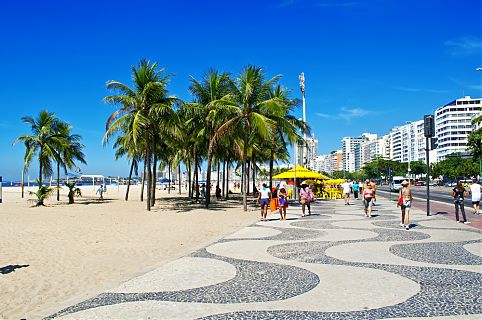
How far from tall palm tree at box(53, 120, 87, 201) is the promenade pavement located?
21.9 metres

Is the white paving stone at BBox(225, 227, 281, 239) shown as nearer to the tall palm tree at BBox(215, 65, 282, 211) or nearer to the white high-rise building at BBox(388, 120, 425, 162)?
the tall palm tree at BBox(215, 65, 282, 211)

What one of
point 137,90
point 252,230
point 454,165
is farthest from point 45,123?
point 454,165

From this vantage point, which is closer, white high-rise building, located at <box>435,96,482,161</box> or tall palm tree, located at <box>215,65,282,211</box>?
tall palm tree, located at <box>215,65,282,211</box>

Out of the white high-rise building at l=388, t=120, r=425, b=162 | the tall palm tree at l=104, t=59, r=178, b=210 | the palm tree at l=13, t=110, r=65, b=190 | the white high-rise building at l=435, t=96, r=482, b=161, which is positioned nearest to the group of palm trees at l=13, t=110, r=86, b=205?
the palm tree at l=13, t=110, r=65, b=190

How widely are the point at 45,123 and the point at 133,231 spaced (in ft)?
59.0

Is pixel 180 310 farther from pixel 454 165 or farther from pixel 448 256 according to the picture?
pixel 454 165

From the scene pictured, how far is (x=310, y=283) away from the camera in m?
6.04

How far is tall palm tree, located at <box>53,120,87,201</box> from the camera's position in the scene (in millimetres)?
28078

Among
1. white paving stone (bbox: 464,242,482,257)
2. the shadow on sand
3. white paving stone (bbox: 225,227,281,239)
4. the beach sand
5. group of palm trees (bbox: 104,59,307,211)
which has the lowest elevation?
the beach sand

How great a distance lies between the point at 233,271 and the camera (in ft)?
22.8

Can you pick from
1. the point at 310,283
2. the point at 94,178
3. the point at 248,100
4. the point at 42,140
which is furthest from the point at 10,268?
the point at 94,178

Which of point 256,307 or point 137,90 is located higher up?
point 137,90

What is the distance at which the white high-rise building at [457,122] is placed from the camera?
129 meters

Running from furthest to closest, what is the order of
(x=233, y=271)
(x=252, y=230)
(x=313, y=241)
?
1. (x=252, y=230)
2. (x=313, y=241)
3. (x=233, y=271)
